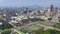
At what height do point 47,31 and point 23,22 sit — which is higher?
point 23,22

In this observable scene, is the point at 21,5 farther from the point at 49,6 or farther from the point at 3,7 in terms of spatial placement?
the point at 49,6

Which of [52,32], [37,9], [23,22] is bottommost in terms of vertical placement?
[52,32]

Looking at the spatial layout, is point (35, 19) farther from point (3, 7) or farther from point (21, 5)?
point (3, 7)

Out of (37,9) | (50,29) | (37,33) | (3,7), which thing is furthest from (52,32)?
(3,7)

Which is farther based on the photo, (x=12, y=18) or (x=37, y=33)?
(x=12, y=18)

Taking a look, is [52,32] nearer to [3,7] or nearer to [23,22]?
[23,22]

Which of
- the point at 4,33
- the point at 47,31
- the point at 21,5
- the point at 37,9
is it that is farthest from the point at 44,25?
the point at 4,33

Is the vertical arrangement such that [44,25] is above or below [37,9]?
below

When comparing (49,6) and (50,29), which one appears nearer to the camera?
(50,29)
